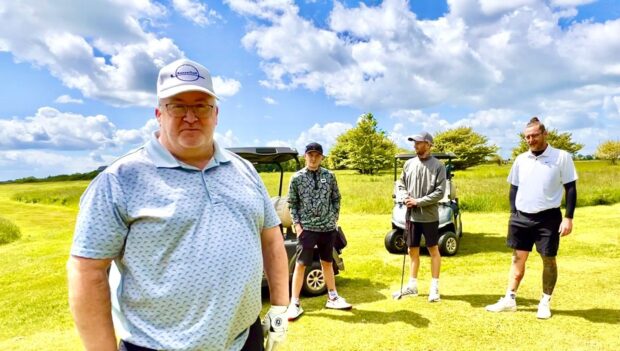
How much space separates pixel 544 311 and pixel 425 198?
68.9 inches

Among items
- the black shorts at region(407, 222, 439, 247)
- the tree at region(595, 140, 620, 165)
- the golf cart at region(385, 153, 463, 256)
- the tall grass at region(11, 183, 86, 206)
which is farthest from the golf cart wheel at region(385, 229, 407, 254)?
the tree at region(595, 140, 620, 165)

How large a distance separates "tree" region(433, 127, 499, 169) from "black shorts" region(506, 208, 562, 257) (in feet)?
174

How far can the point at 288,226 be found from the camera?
529cm

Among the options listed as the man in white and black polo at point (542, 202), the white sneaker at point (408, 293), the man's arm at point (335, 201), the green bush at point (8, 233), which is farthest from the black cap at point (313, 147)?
the green bush at point (8, 233)

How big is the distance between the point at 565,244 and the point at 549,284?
14.9ft

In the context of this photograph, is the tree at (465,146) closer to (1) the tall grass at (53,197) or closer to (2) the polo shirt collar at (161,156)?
(1) the tall grass at (53,197)

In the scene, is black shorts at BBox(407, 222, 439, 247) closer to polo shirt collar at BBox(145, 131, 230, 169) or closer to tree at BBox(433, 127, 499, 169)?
polo shirt collar at BBox(145, 131, 230, 169)

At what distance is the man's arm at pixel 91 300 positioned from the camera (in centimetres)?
142

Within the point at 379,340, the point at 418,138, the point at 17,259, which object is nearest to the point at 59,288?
the point at 17,259

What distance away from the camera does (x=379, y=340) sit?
161 inches

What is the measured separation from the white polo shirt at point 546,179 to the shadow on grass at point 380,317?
1.68 m

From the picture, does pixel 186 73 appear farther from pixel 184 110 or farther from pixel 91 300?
pixel 91 300

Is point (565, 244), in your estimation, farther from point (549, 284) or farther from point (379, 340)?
point (379, 340)

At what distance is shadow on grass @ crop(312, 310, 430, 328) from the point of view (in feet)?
14.9
